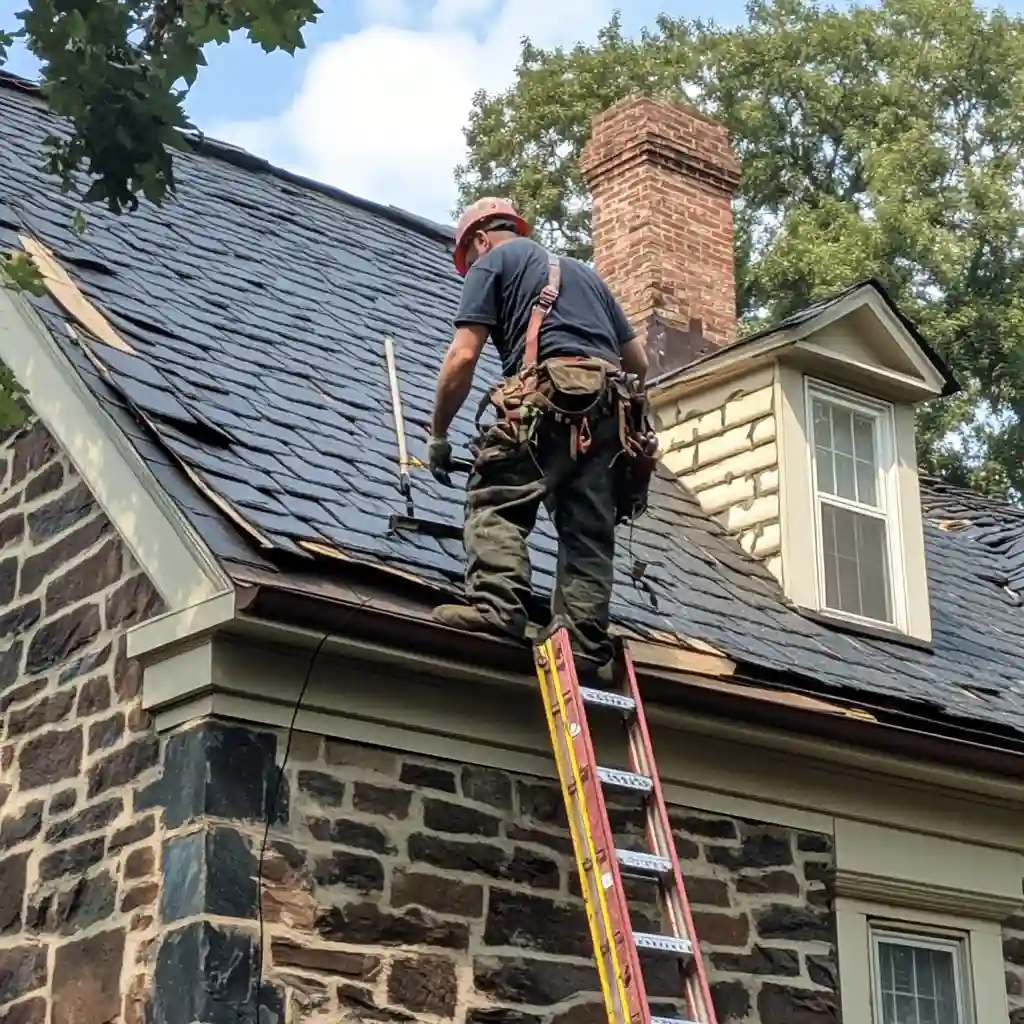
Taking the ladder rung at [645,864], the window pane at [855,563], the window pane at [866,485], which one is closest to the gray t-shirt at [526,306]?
the ladder rung at [645,864]

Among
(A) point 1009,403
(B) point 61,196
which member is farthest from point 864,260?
(B) point 61,196

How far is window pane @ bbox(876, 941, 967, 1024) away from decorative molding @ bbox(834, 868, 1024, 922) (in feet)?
0.65

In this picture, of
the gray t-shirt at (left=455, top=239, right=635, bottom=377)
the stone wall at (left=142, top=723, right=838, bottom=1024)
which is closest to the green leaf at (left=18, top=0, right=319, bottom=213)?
the gray t-shirt at (left=455, top=239, right=635, bottom=377)

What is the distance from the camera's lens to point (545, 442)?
24.0ft

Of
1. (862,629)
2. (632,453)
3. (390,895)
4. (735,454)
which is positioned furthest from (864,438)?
(390,895)

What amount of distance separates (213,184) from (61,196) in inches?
89.7

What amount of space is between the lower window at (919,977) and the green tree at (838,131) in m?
16.1

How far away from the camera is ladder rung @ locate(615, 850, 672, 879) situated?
6.63 m

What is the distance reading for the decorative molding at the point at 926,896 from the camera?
8.57 metres

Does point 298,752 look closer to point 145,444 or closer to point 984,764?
point 145,444

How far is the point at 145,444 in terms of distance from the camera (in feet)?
24.8

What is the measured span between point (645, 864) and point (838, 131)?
21466 millimetres

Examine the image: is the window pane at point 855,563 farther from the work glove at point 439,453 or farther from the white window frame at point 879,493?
the work glove at point 439,453

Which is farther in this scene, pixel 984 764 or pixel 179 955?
pixel 984 764
